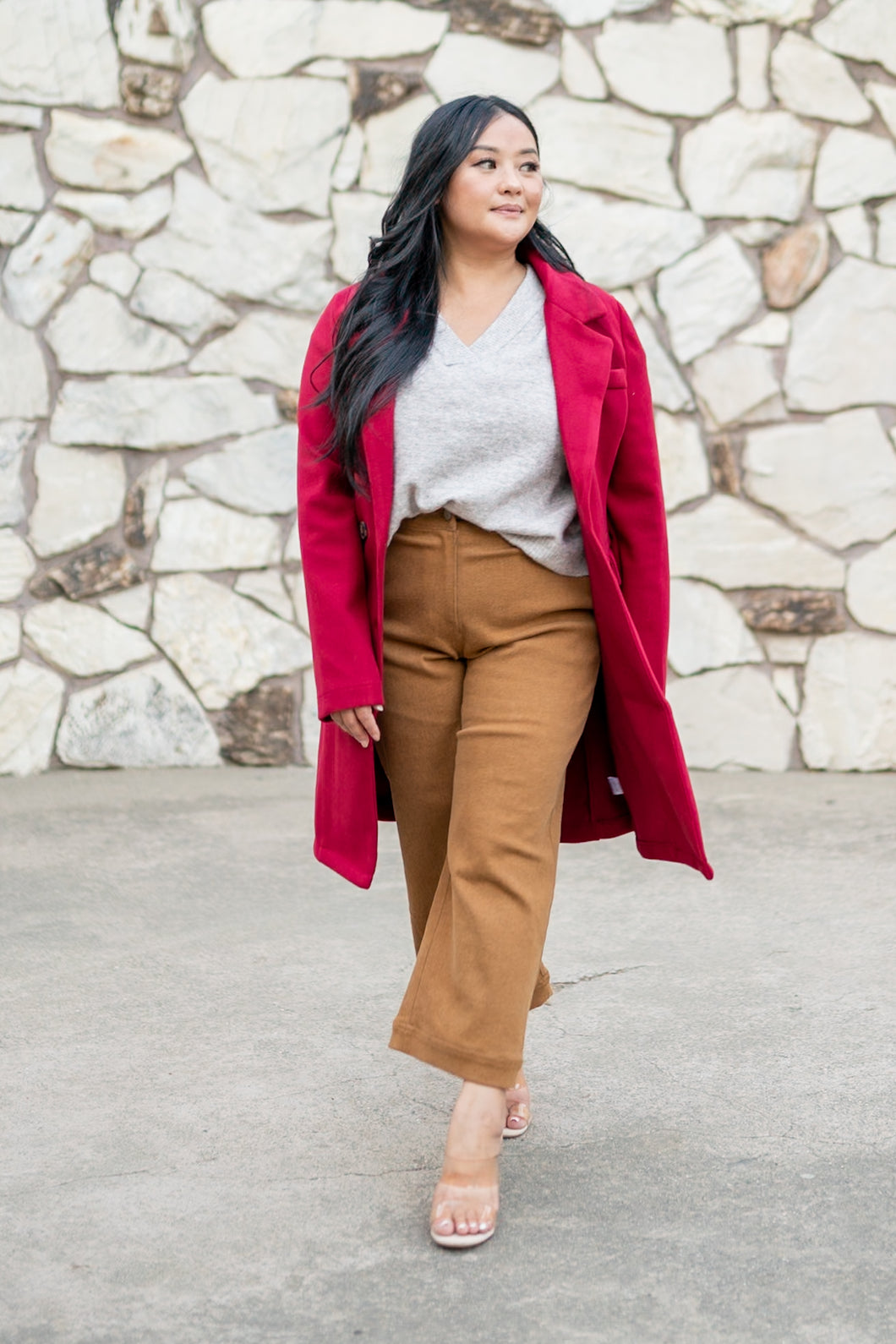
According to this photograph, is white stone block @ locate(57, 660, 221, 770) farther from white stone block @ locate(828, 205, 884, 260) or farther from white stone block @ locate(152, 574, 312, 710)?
white stone block @ locate(828, 205, 884, 260)

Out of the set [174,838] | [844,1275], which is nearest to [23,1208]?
[844,1275]

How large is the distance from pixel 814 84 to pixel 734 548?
1532mm

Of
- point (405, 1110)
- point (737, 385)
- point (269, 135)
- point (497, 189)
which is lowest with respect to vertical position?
point (405, 1110)

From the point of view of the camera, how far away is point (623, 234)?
495 centimetres

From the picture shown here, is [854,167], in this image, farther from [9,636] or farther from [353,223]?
[9,636]

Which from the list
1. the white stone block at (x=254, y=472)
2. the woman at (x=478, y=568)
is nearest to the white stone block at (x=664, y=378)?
the white stone block at (x=254, y=472)

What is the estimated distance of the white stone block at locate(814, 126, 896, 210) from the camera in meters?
4.89

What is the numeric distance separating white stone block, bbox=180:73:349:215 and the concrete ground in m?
2.25

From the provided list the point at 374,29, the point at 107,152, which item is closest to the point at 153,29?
the point at 107,152

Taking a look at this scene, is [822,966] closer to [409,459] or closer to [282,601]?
[409,459]

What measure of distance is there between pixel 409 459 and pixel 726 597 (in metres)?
2.93

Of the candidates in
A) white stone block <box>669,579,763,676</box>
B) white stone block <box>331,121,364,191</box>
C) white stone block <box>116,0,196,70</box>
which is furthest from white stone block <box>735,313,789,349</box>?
white stone block <box>116,0,196,70</box>

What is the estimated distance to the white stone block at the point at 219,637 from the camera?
5.05 m

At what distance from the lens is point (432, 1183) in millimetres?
2258
